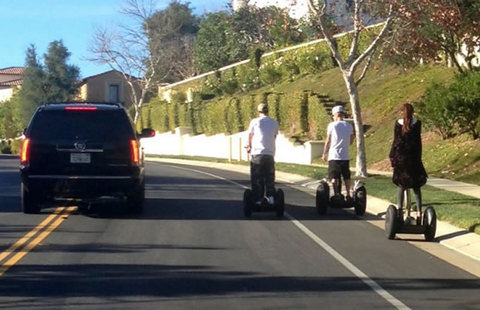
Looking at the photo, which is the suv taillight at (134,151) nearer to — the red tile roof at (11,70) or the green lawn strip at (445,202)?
the green lawn strip at (445,202)

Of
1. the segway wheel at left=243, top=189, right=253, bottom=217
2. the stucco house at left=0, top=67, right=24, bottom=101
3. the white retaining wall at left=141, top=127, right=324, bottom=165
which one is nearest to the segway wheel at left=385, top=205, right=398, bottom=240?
the segway wheel at left=243, top=189, right=253, bottom=217

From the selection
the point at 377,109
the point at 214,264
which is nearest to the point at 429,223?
the point at 214,264

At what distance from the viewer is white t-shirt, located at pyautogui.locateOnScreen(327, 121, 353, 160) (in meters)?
17.4

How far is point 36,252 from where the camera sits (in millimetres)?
12828

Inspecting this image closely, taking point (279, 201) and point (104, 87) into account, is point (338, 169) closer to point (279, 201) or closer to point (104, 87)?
point (279, 201)

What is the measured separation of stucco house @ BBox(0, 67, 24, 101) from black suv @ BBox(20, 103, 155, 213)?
2853 inches

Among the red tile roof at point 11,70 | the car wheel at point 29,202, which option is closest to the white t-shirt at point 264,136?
the car wheel at point 29,202

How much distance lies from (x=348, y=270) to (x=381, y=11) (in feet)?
49.8

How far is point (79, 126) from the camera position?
16.8 m

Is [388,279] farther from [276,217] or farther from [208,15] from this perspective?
[208,15]

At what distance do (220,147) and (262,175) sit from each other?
3451 centimetres

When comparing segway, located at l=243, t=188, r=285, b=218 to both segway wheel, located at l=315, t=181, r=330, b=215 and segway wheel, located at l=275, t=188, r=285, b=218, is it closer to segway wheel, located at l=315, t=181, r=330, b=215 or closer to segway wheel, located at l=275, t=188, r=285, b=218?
segway wheel, located at l=275, t=188, r=285, b=218

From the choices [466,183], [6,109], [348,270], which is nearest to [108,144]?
[348,270]

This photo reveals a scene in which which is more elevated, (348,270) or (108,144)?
(108,144)
